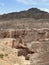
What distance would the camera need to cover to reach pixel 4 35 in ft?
179

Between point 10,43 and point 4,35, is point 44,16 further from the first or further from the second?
point 10,43

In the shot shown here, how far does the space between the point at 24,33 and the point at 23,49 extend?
25.8m

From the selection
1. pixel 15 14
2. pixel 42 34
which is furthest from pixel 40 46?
pixel 15 14

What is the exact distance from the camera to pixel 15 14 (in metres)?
111

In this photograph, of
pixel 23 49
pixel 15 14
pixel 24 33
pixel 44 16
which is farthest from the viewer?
pixel 15 14

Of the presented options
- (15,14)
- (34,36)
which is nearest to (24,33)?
(34,36)

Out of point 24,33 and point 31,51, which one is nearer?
point 31,51

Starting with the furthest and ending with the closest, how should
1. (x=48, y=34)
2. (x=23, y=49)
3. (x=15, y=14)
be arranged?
(x=15, y=14) → (x=48, y=34) → (x=23, y=49)

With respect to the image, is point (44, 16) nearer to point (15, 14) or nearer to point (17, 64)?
point (15, 14)

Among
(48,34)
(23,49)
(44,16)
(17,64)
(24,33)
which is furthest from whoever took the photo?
(44,16)

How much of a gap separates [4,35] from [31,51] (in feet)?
74.4

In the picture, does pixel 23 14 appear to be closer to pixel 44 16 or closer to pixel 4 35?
pixel 44 16

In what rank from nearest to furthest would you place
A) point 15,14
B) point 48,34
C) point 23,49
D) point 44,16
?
point 23,49 → point 48,34 → point 44,16 → point 15,14

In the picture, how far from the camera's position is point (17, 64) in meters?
21.4
